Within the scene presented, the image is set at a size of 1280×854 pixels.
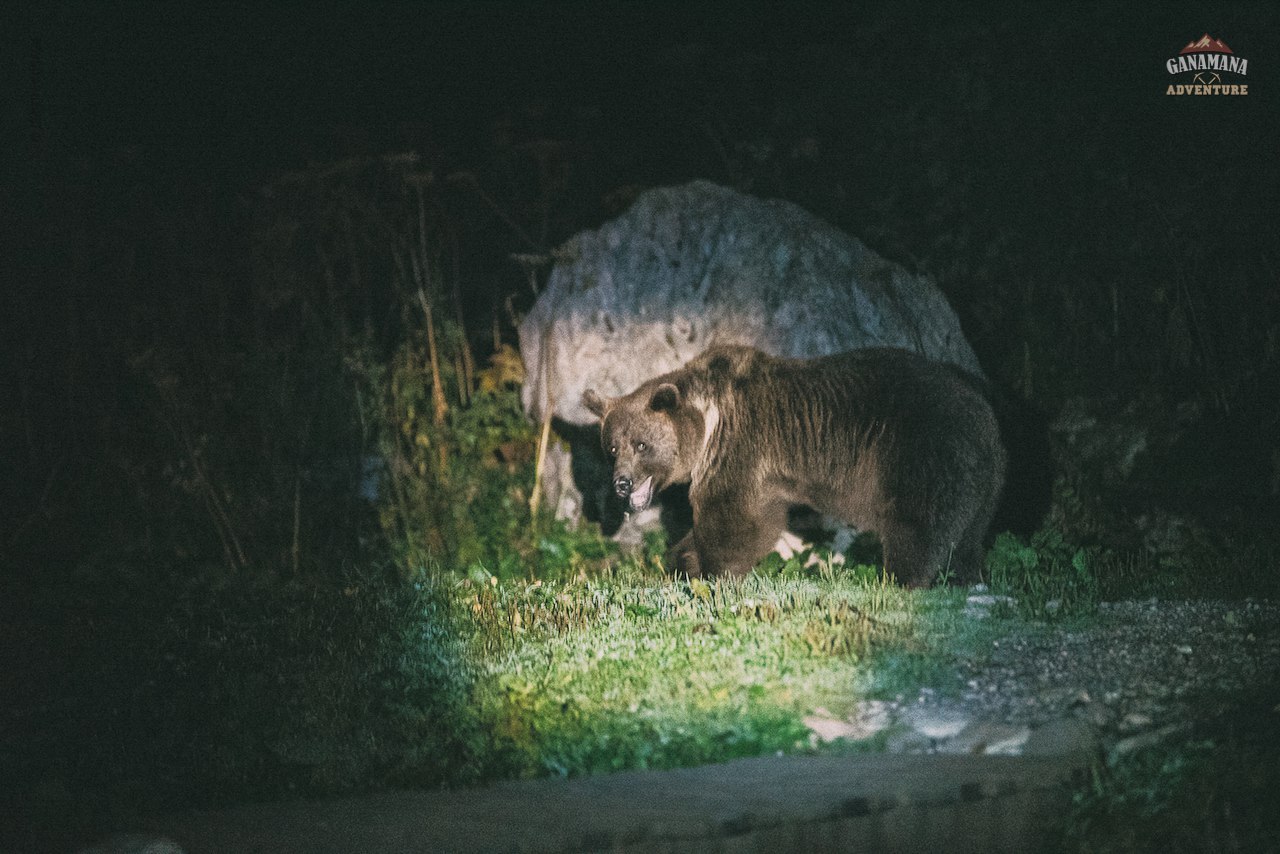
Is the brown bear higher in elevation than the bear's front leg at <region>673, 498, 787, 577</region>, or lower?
higher

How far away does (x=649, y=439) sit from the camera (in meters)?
9.21

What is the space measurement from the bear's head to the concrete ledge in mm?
4520

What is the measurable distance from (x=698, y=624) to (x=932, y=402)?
2.40 meters

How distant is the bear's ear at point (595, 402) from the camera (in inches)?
379

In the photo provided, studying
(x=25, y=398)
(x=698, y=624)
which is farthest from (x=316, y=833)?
(x=25, y=398)

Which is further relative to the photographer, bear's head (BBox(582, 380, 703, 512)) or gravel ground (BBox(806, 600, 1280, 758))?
A: bear's head (BBox(582, 380, 703, 512))

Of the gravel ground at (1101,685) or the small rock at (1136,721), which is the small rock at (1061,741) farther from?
the small rock at (1136,721)

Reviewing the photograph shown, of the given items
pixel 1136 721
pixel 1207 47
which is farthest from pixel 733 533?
pixel 1207 47

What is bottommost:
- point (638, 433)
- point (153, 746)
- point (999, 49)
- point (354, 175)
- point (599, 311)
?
point (153, 746)

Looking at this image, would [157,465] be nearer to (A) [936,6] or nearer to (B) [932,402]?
(B) [932,402]

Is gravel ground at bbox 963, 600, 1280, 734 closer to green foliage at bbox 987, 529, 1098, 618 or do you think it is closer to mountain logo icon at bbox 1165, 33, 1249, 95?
green foliage at bbox 987, 529, 1098, 618

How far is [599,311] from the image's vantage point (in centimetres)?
1080

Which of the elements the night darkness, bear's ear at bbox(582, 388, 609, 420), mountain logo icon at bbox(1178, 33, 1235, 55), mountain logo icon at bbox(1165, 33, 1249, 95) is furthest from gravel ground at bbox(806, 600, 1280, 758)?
mountain logo icon at bbox(1178, 33, 1235, 55)

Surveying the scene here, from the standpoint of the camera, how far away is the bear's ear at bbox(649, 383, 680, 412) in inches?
356
